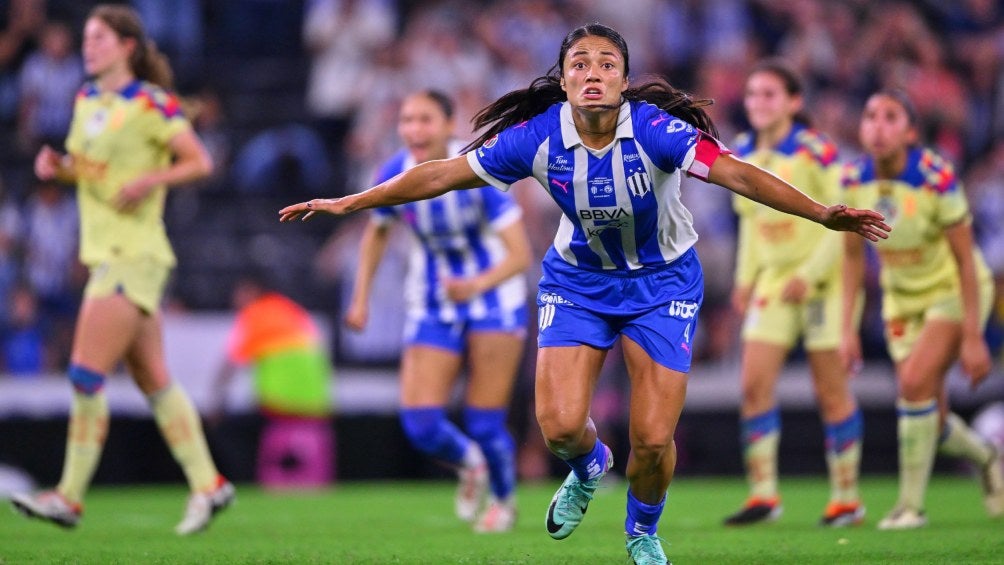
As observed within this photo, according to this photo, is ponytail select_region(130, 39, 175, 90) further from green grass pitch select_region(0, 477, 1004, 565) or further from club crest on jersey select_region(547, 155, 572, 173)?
club crest on jersey select_region(547, 155, 572, 173)

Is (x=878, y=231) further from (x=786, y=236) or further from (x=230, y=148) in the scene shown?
(x=230, y=148)

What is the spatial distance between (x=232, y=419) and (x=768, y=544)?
27.1 feet

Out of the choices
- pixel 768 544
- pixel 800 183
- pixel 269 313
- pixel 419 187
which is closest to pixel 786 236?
pixel 800 183

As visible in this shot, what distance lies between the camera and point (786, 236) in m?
9.30

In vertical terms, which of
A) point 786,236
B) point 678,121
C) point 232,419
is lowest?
point 232,419

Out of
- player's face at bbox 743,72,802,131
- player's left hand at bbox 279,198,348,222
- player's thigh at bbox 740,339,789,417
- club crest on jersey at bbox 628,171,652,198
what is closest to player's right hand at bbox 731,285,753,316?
player's thigh at bbox 740,339,789,417

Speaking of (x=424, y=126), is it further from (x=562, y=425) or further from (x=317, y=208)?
(x=562, y=425)

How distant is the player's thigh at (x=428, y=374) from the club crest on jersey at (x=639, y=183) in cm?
308

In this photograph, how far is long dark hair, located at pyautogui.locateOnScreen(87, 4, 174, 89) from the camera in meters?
8.76

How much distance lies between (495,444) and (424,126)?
1993 millimetres

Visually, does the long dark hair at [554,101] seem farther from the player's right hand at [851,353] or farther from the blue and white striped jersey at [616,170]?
the player's right hand at [851,353]

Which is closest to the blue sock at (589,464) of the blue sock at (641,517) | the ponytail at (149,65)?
the blue sock at (641,517)

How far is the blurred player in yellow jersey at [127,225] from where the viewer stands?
8461 millimetres

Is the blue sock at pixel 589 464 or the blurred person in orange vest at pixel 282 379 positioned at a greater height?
the blue sock at pixel 589 464
